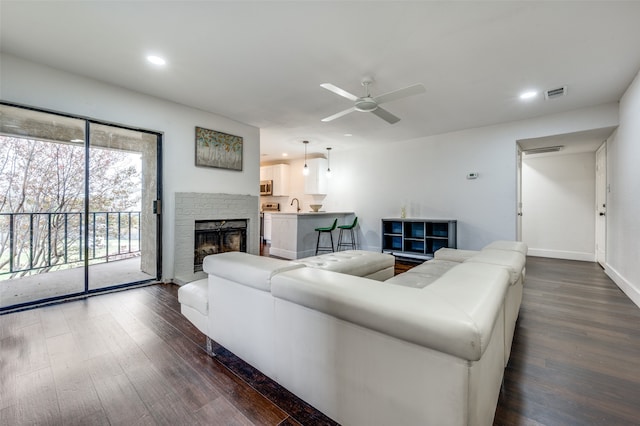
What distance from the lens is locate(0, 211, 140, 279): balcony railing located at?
9.39ft

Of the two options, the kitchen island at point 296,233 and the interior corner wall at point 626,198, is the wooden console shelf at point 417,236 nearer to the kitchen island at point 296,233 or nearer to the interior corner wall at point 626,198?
the kitchen island at point 296,233

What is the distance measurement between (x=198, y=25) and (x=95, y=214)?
9.17ft

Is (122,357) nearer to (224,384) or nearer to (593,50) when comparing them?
(224,384)

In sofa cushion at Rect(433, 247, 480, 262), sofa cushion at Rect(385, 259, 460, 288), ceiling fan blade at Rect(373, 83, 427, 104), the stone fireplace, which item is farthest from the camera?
the stone fireplace

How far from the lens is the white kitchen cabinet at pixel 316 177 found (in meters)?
6.79

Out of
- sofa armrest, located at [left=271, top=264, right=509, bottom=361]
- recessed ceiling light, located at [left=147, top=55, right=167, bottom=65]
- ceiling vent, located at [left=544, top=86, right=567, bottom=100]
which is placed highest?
recessed ceiling light, located at [left=147, top=55, right=167, bottom=65]

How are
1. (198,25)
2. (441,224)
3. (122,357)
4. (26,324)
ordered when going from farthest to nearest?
1. (441,224)
2. (26,324)
3. (198,25)
4. (122,357)

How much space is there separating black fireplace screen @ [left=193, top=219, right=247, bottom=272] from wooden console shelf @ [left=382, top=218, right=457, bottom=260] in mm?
2952

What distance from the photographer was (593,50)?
242 cm

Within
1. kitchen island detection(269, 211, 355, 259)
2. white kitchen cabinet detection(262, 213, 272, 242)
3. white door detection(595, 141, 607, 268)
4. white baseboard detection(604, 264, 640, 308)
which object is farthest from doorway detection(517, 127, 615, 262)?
white kitchen cabinet detection(262, 213, 272, 242)

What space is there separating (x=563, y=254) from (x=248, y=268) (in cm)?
682

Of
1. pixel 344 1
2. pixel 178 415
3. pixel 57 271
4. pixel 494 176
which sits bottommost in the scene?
pixel 178 415

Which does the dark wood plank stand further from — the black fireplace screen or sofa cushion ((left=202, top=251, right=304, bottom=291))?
the black fireplace screen

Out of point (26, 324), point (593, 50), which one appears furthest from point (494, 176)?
point (26, 324)
